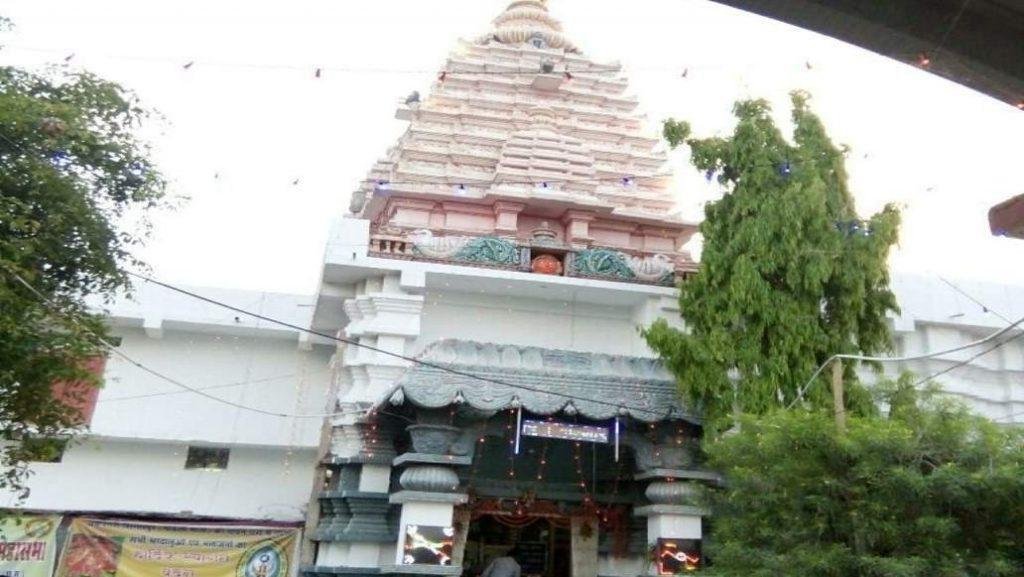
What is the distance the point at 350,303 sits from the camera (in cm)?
1436

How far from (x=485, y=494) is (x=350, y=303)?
4.22 meters

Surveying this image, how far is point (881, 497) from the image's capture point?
7750 mm

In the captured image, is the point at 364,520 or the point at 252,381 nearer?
the point at 364,520

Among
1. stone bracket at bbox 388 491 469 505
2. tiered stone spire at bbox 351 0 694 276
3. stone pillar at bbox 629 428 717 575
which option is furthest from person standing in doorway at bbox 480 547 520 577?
tiered stone spire at bbox 351 0 694 276

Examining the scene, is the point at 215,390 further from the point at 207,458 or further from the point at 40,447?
the point at 40,447

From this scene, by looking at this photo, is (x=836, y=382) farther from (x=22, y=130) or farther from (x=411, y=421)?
(x=22, y=130)

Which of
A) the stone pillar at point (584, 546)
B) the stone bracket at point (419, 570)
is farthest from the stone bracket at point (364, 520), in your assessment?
the stone pillar at point (584, 546)

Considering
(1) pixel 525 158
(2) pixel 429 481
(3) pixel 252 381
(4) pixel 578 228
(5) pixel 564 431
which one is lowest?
(2) pixel 429 481

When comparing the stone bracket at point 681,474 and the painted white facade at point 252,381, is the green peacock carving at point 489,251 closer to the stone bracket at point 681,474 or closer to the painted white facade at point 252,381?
the painted white facade at point 252,381

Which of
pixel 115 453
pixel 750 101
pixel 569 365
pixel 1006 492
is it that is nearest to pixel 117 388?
pixel 115 453

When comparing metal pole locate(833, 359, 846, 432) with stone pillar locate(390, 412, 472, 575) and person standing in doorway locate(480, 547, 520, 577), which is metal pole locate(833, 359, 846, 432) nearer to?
stone pillar locate(390, 412, 472, 575)

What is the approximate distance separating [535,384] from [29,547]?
10.5 m

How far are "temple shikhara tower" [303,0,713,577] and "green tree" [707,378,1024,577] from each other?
2.61m

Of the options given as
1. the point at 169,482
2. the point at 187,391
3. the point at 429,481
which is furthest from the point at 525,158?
the point at 169,482
